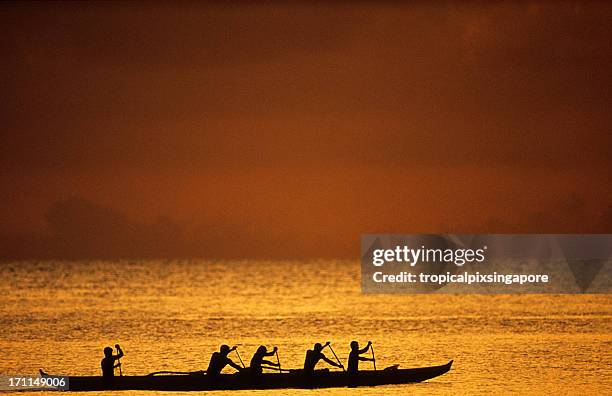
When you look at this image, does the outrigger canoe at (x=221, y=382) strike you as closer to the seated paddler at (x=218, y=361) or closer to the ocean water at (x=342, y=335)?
the seated paddler at (x=218, y=361)

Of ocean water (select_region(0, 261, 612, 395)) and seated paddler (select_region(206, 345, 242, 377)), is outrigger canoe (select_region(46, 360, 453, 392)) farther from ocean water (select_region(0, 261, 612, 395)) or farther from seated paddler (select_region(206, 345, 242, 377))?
ocean water (select_region(0, 261, 612, 395))

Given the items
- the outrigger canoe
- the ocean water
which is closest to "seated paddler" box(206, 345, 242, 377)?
the outrigger canoe

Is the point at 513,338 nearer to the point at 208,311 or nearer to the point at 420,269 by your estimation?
the point at 208,311

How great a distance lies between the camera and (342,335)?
45125 millimetres

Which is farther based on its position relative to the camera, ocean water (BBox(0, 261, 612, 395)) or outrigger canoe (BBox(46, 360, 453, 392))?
ocean water (BBox(0, 261, 612, 395))

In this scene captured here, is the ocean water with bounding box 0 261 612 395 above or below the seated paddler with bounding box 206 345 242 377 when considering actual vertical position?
above

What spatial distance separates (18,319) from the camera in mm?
55219

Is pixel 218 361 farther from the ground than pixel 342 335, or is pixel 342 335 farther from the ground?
pixel 342 335

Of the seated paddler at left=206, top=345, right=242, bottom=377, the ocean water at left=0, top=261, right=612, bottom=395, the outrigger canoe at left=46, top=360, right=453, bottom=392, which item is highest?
the ocean water at left=0, top=261, right=612, bottom=395

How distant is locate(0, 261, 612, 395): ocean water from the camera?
3134 centimetres

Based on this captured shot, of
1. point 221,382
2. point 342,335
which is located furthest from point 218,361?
point 342,335

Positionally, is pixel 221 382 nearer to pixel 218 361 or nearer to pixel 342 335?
pixel 218 361

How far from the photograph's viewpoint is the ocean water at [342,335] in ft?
103

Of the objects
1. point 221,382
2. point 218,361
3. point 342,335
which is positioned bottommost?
point 221,382
